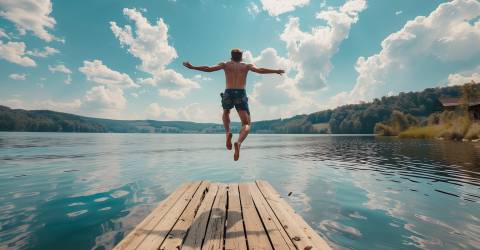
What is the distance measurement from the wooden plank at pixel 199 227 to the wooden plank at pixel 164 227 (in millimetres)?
435

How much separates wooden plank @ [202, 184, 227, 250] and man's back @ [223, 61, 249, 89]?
3.65 meters

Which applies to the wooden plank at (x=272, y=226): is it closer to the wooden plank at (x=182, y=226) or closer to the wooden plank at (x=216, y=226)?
the wooden plank at (x=216, y=226)

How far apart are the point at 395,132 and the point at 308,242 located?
12952 centimetres

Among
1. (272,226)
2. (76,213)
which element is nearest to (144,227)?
(272,226)

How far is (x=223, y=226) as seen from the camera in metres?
5.71

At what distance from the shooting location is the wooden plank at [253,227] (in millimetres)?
4738

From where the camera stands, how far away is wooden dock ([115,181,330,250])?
15.5 feet

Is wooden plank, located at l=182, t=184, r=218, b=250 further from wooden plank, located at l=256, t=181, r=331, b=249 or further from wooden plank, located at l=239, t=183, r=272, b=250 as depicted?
wooden plank, located at l=256, t=181, r=331, b=249

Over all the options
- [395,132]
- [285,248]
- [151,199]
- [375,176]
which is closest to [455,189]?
[375,176]

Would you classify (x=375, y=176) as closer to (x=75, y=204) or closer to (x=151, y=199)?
(x=151, y=199)

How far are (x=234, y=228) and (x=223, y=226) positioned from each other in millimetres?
249

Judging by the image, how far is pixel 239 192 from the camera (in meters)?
9.35

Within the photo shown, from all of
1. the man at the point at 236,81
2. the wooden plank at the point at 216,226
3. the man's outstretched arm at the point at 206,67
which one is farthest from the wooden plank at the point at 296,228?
the man's outstretched arm at the point at 206,67

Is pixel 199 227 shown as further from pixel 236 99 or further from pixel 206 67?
pixel 206 67
